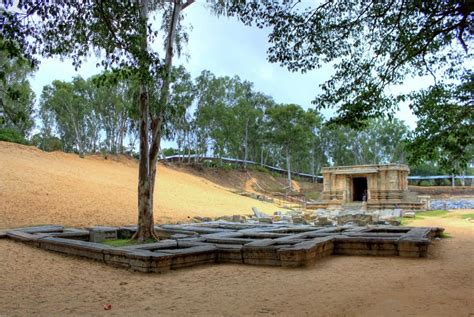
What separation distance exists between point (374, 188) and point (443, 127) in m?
26.0

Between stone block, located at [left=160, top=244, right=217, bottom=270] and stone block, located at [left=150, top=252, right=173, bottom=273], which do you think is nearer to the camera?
stone block, located at [left=150, top=252, right=173, bottom=273]

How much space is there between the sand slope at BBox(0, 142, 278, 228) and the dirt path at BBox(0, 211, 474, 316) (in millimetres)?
7228

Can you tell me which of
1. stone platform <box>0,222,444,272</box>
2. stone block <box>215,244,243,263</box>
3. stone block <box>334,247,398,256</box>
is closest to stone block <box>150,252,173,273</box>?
stone platform <box>0,222,444,272</box>

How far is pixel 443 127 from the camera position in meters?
8.48

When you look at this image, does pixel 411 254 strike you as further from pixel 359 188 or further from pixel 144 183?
pixel 359 188

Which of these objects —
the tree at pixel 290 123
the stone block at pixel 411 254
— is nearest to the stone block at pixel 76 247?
the stone block at pixel 411 254

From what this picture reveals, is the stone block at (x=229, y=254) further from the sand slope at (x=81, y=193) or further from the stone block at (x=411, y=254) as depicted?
the sand slope at (x=81, y=193)

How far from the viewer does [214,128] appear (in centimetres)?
4481

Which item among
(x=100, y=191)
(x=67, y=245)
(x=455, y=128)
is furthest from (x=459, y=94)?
(x=100, y=191)

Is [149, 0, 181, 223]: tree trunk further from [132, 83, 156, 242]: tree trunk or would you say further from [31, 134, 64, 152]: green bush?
[31, 134, 64, 152]: green bush

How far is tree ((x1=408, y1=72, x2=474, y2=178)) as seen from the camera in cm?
805

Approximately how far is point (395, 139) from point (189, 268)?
51.1m

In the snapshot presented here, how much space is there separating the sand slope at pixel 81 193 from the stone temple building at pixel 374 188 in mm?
9793

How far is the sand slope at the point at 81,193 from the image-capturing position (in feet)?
50.5
